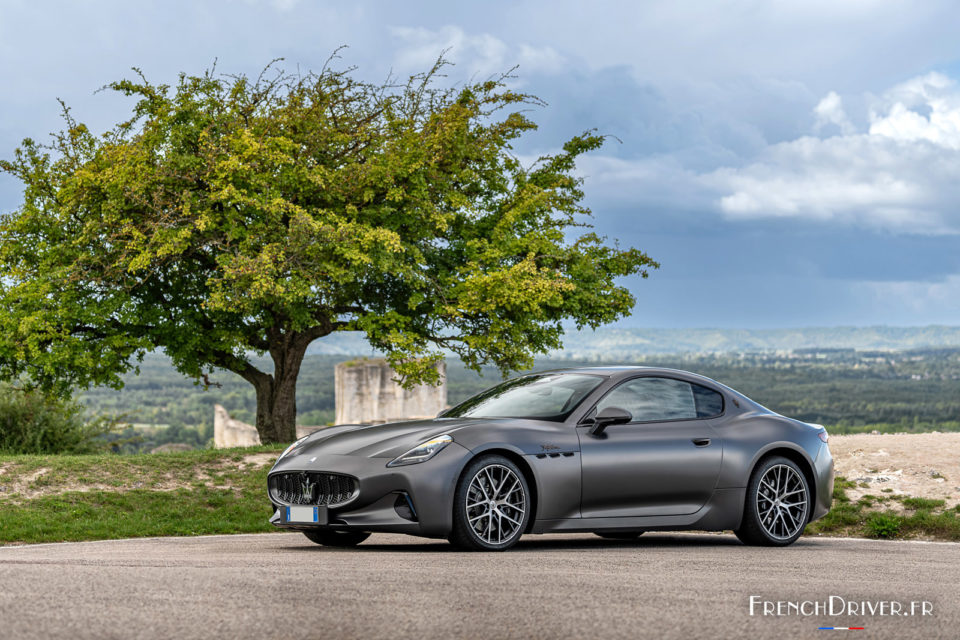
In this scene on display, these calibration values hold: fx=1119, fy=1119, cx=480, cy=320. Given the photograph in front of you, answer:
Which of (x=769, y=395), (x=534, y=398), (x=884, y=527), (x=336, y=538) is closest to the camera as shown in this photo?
(x=336, y=538)

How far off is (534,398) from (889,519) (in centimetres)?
536

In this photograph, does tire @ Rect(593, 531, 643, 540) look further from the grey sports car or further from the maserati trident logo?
the maserati trident logo

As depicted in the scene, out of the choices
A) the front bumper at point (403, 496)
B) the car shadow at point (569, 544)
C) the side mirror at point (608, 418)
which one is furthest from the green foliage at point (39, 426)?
the side mirror at point (608, 418)

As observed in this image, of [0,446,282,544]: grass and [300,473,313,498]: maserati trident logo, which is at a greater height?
[300,473,313,498]: maserati trident logo

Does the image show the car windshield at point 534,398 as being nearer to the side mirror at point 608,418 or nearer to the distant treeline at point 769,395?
the side mirror at point 608,418

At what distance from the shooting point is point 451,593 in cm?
609

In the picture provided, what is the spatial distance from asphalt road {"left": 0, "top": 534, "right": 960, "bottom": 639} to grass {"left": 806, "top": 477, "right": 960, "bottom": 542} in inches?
144

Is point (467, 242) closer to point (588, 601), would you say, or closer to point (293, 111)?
point (293, 111)

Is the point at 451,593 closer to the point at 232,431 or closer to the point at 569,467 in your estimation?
the point at 569,467

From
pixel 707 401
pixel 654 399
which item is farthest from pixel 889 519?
pixel 654 399

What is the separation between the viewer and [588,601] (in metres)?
5.93

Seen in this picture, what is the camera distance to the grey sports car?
8.48 m

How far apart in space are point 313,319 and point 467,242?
3421 millimetres

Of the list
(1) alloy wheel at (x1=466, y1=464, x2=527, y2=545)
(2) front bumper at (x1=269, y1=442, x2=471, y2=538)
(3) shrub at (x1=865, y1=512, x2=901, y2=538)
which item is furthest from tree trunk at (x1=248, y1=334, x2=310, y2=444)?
(1) alloy wheel at (x1=466, y1=464, x2=527, y2=545)
